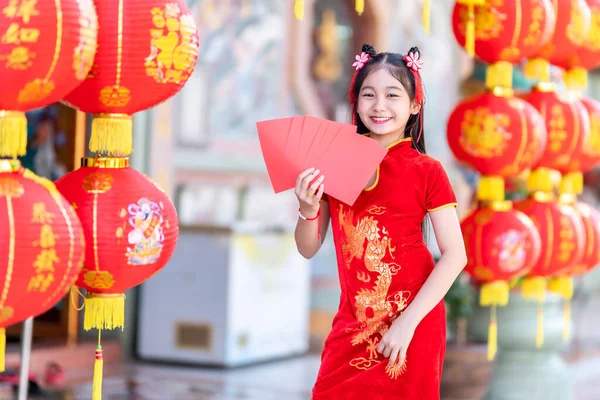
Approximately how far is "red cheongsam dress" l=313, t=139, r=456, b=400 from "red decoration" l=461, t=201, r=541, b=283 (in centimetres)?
120

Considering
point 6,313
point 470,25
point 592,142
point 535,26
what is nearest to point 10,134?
point 6,313

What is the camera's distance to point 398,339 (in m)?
2.12

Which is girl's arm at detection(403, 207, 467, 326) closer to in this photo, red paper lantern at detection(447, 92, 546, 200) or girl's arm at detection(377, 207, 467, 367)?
girl's arm at detection(377, 207, 467, 367)

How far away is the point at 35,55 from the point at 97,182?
1.42 ft

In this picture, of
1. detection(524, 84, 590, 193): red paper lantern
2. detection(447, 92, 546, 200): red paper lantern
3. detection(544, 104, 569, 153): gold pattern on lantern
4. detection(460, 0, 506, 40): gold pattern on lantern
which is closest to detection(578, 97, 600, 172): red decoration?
detection(524, 84, 590, 193): red paper lantern

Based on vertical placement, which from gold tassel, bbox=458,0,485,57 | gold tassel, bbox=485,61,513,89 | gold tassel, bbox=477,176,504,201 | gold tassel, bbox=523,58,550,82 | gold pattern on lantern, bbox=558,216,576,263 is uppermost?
gold tassel, bbox=458,0,485,57

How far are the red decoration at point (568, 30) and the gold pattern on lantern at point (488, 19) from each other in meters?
0.39

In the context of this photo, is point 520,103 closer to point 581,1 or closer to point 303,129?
point 581,1

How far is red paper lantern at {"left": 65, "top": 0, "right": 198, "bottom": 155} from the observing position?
2094mm

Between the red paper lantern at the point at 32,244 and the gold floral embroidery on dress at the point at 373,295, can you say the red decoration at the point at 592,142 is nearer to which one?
the gold floral embroidery on dress at the point at 373,295

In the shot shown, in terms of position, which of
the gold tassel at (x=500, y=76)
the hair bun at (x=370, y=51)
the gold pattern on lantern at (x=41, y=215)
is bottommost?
the gold pattern on lantern at (x=41, y=215)

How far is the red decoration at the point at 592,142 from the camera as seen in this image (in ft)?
12.7

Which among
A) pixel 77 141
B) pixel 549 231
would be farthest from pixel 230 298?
pixel 549 231

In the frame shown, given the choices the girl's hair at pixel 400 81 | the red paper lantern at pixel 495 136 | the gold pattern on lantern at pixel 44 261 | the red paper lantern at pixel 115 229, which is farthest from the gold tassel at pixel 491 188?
the gold pattern on lantern at pixel 44 261
